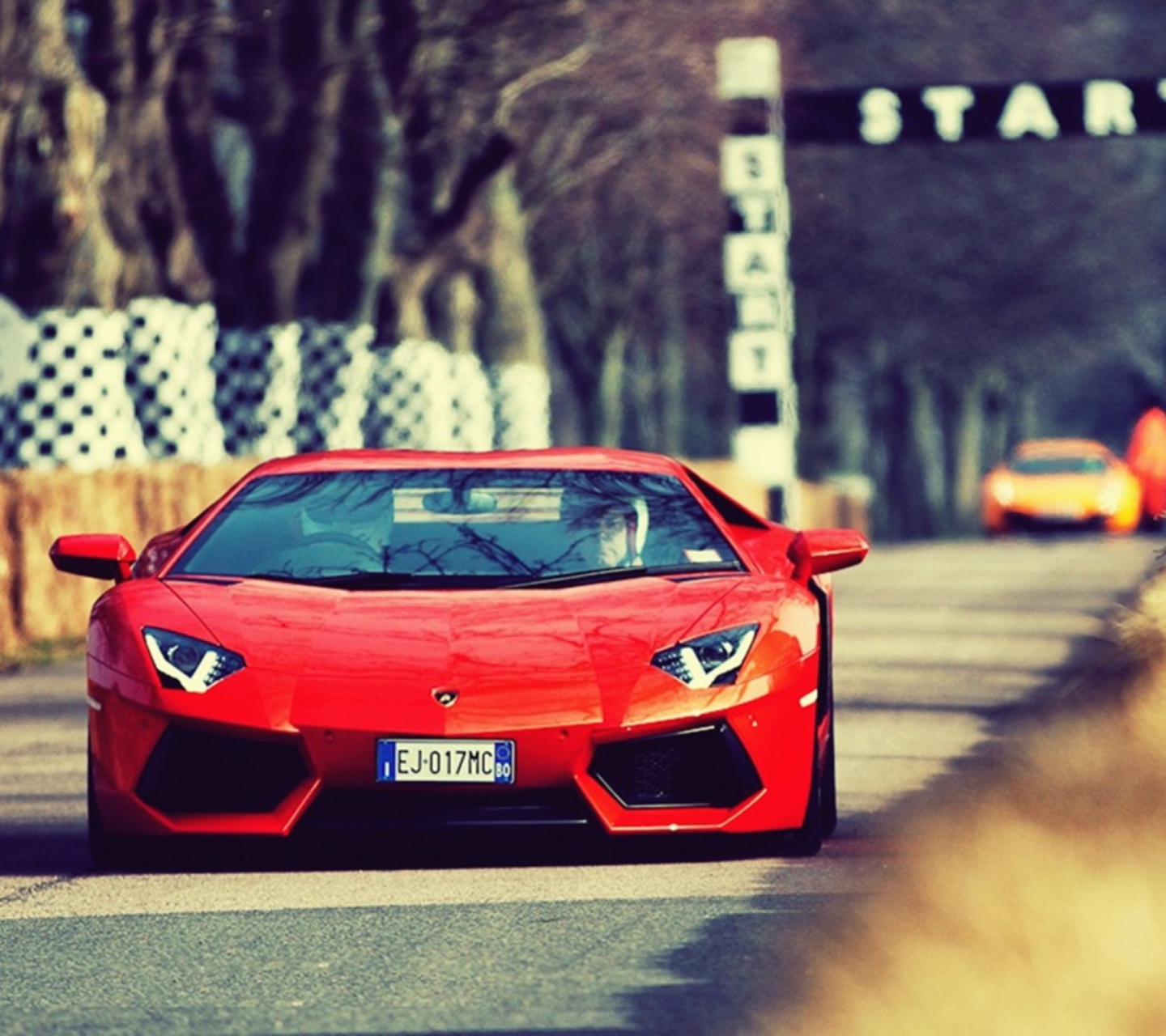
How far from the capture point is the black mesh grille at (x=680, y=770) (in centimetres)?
942

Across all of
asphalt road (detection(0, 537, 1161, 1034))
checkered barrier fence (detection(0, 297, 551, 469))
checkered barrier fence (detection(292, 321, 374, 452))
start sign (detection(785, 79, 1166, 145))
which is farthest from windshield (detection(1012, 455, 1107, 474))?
asphalt road (detection(0, 537, 1161, 1034))

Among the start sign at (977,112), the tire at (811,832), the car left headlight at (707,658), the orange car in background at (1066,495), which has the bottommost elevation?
the orange car in background at (1066,495)

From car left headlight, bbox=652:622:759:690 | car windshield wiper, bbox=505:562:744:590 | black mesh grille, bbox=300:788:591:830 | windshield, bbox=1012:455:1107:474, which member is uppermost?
car windshield wiper, bbox=505:562:744:590

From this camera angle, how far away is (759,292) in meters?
30.6

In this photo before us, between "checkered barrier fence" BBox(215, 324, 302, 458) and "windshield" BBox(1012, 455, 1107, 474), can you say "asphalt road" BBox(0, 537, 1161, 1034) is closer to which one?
"checkered barrier fence" BBox(215, 324, 302, 458)

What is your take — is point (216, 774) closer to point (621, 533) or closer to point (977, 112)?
point (621, 533)

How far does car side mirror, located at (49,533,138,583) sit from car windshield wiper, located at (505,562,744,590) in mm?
1256

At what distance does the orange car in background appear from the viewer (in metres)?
46.7

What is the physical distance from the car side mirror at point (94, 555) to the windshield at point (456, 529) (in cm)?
25

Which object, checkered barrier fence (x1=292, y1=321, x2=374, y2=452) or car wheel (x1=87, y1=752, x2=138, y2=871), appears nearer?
car wheel (x1=87, y1=752, x2=138, y2=871)

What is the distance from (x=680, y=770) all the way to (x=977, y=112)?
25645 mm

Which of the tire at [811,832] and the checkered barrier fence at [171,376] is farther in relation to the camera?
the checkered barrier fence at [171,376]

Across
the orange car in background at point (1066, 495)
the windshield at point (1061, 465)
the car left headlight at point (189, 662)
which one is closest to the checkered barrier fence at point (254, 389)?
the orange car in background at point (1066, 495)

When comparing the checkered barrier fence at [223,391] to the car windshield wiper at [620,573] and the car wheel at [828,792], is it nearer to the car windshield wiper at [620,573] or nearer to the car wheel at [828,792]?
the car windshield wiper at [620,573]
